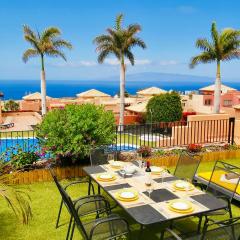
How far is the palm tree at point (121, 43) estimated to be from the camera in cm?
2184

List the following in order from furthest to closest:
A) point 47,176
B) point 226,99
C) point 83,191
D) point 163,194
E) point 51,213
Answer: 1. point 226,99
2. point 47,176
3. point 83,191
4. point 51,213
5. point 163,194

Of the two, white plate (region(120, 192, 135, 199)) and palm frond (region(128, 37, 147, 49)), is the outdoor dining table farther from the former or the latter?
palm frond (region(128, 37, 147, 49))

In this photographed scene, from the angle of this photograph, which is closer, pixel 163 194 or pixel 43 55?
pixel 163 194

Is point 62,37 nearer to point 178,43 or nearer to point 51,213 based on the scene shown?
point 51,213

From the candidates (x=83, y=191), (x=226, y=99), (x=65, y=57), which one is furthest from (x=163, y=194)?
(x=226, y=99)

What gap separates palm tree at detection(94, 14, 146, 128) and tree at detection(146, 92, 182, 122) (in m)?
2.73

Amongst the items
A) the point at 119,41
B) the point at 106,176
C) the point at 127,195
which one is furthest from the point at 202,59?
the point at 127,195

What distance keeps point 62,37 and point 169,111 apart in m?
9.61

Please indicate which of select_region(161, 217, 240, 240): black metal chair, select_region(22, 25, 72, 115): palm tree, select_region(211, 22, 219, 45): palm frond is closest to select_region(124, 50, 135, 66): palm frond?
select_region(22, 25, 72, 115): palm tree

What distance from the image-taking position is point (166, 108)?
20.0 metres

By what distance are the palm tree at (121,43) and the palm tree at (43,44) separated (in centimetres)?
250

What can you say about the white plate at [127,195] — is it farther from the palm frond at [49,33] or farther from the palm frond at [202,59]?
the palm frond at [49,33]

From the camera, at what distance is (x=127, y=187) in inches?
174

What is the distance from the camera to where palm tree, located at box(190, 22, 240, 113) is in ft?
62.1
